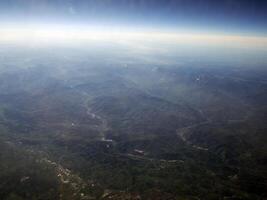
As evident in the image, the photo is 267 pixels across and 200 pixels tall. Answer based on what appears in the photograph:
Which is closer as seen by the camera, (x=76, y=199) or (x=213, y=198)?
(x=76, y=199)

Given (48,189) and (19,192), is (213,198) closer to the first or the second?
(48,189)

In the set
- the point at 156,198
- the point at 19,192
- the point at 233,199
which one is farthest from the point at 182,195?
the point at 19,192

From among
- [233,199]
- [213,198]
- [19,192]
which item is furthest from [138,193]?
[19,192]

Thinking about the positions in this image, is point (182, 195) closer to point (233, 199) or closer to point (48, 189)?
point (233, 199)

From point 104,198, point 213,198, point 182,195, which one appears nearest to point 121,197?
point 104,198

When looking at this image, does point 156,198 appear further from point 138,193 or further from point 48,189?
point 48,189

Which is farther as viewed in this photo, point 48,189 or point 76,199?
point 48,189

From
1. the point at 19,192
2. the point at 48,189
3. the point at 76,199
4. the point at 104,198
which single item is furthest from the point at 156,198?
the point at 19,192
